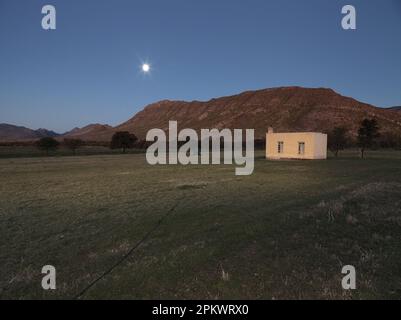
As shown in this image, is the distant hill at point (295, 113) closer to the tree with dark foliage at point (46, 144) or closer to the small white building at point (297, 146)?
the small white building at point (297, 146)

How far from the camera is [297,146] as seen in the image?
40.8 m

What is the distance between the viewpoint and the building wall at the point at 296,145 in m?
39.1

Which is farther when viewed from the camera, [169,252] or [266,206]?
[266,206]

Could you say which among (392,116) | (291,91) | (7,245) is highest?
(291,91)

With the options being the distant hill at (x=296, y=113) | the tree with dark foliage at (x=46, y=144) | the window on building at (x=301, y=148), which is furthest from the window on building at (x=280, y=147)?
the distant hill at (x=296, y=113)

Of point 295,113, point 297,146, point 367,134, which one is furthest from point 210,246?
point 295,113

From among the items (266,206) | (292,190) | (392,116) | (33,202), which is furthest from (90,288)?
(392,116)

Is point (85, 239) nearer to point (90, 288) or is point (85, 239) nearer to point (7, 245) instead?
point (7, 245)

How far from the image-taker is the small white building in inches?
1544

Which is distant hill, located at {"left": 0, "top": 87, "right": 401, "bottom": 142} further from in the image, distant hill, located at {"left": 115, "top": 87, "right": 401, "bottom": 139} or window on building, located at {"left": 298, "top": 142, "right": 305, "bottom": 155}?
window on building, located at {"left": 298, "top": 142, "right": 305, "bottom": 155}

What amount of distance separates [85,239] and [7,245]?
2.16m

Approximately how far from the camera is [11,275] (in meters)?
6.05

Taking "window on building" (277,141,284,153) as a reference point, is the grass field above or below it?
below

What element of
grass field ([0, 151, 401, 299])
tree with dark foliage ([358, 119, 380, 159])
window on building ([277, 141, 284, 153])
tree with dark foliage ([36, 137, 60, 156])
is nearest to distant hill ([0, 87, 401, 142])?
tree with dark foliage ([358, 119, 380, 159])
